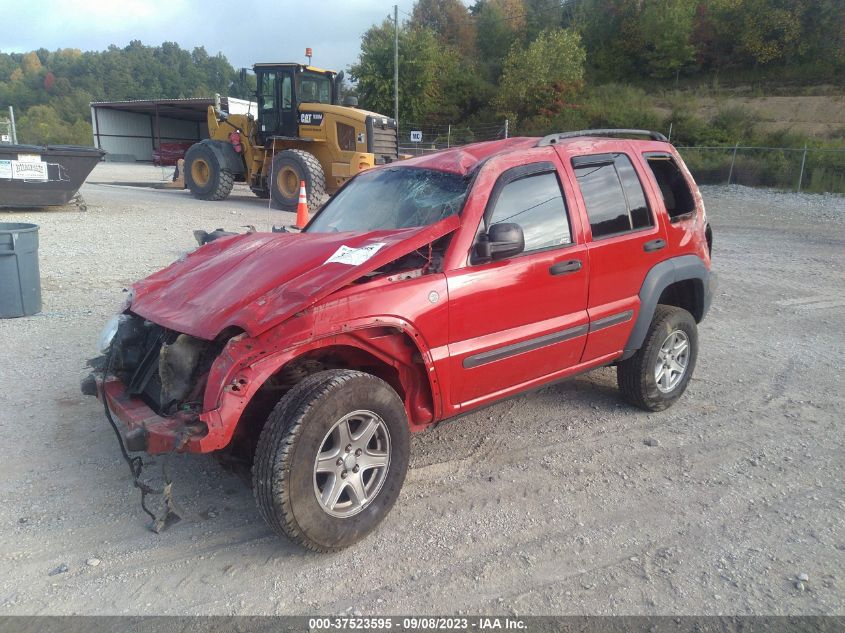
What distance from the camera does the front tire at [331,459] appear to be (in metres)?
2.81

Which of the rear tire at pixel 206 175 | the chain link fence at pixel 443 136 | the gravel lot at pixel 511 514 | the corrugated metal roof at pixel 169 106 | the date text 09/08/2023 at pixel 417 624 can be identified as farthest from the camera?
the chain link fence at pixel 443 136

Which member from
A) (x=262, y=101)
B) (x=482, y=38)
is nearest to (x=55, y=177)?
(x=262, y=101)

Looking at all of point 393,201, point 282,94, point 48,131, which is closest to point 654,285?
point 393,201

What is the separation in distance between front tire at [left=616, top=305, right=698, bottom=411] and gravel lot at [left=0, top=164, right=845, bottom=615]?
0.47 feet

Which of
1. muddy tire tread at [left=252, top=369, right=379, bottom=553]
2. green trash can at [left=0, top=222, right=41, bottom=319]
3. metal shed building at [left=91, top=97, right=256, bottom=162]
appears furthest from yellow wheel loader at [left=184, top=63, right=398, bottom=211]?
metal shed building at [left=91, top=97, right=256, bottom=162]

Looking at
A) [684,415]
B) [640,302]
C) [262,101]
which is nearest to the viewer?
[640,302]

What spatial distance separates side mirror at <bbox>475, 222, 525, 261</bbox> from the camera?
339 centimetres

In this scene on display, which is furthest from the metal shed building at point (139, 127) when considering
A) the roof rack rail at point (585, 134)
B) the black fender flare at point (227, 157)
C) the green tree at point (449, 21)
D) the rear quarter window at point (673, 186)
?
the rear quarter window at point (673, 186)

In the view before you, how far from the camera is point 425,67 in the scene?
47.4 m

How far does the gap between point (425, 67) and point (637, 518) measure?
48.3 metres

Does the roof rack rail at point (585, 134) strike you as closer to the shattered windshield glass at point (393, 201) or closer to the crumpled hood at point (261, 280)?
the shattered windshield glass at point (393, 201)

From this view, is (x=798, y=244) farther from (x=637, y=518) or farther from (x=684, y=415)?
(x=637, y=518)

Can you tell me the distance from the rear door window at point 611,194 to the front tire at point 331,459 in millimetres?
1974

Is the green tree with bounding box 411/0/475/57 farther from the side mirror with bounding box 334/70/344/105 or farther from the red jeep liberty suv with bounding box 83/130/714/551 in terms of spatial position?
the red jeep liberty suv with bounding box 83/130/714/551
